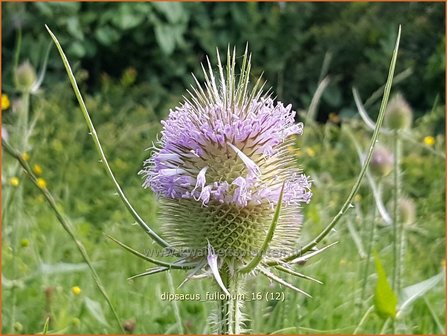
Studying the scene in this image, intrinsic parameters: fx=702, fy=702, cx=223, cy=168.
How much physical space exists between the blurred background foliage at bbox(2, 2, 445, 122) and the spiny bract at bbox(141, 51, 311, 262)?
2229mm

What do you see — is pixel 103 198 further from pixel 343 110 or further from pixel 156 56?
pixel 343 110

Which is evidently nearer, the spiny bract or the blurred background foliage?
the spiny bract

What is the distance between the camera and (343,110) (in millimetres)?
A: 3455

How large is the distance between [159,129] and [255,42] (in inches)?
36.6

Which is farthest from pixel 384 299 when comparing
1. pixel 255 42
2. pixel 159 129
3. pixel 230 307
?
pixel 255 42

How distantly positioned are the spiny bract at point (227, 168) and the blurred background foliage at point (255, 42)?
2.23m

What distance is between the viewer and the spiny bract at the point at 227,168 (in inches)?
32.5

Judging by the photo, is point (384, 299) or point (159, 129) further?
point (159, 129)

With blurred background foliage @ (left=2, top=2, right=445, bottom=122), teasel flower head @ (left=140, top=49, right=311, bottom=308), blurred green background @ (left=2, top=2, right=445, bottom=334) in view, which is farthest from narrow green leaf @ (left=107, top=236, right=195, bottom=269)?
blurred background foliage @ (left=2, top=2, right=445, bottom=122)

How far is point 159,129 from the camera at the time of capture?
2.65 m

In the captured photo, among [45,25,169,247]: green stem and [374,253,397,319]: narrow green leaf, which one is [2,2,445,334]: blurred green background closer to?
[374,253,397,319]: narrow green leaf

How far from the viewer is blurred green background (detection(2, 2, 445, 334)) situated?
158 centimetres

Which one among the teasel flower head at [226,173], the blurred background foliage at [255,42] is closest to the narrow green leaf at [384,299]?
the teasel flower head at [226,173]

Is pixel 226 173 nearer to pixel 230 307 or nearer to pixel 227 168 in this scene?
pixel 227 168
